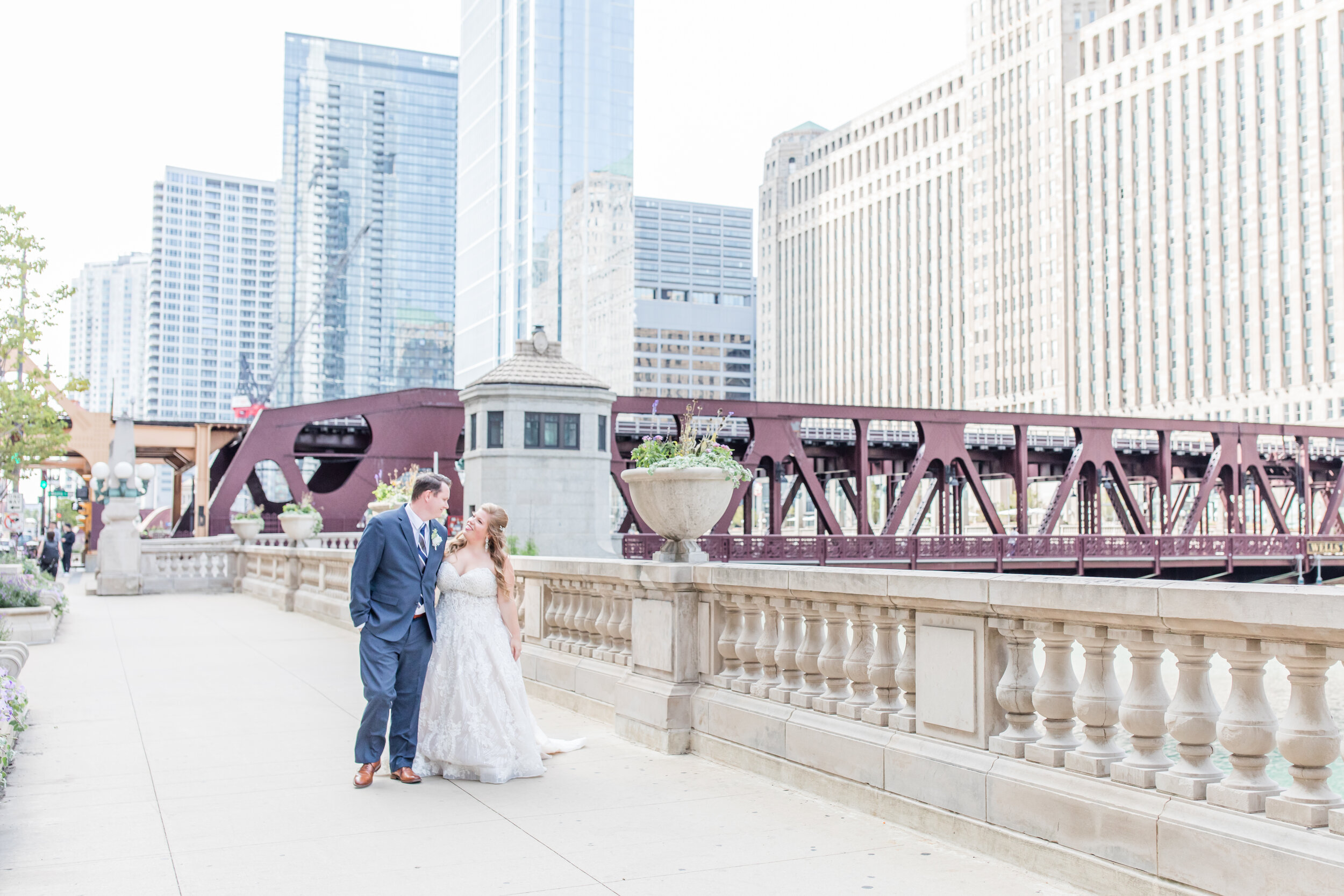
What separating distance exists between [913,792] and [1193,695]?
166cm

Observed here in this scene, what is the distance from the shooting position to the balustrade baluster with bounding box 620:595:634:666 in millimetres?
8727

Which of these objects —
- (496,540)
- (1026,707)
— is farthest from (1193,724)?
(496,540)

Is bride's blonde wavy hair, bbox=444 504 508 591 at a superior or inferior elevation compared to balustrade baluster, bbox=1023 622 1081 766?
superior

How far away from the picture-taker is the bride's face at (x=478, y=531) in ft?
23.3

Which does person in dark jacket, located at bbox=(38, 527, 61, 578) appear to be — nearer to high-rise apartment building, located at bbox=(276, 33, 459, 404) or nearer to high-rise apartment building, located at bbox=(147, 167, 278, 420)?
high-rise apartment building, located at bbox=(276, 33, 459, 404)

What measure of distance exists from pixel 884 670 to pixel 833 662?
48 cm

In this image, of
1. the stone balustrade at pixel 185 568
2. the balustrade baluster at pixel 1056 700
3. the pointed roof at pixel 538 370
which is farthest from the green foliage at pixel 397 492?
the balustrade baluster at pixel 1056 700

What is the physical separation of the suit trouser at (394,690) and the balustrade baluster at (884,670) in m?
2.75

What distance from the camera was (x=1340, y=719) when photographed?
2325cm

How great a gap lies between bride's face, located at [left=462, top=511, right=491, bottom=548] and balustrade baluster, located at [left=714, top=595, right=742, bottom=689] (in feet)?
5.47

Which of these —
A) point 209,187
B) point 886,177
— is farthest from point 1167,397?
point 209,187

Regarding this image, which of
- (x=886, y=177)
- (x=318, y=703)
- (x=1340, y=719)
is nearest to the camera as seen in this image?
(x=318, y=703)

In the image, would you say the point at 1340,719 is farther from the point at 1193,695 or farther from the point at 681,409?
the point at 681,409

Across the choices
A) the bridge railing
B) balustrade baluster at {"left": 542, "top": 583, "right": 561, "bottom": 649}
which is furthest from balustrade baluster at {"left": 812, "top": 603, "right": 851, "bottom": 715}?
the bridge railing
